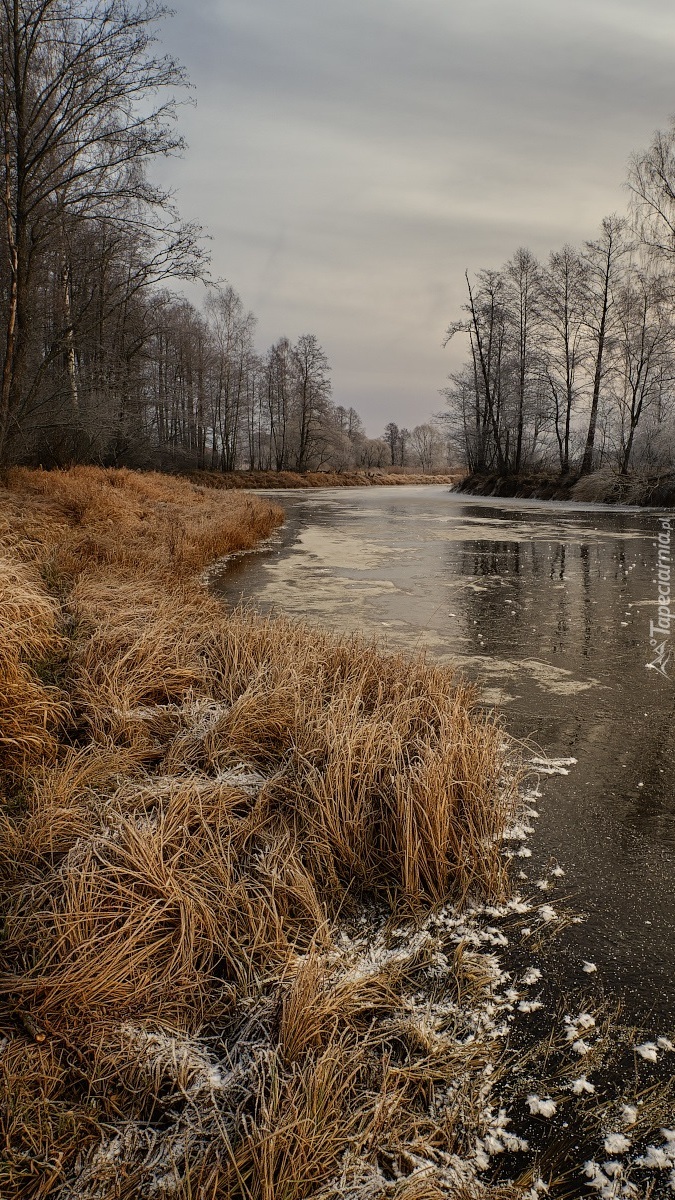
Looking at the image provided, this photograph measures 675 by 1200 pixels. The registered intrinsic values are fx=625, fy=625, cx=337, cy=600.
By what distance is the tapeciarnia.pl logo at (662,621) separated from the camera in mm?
5523

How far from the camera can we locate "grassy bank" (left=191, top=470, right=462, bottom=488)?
3691 cm

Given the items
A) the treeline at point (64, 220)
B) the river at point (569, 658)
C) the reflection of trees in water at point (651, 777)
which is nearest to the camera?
the river at point (569, 658)

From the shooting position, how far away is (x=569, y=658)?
18.6 feet

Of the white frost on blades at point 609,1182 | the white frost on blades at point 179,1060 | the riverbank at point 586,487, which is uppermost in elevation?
the riverbank at point 586,487

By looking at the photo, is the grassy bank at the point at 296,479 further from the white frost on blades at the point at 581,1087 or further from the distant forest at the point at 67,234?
the white frost on blades at the point at 581,1087

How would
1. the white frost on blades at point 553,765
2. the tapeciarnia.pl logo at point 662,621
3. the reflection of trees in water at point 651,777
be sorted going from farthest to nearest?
1. the tapeciarnia.pl logo at point 662,621
2. the white frost on blades at point 553,765
3. the reflection of trees in water at point 651,777

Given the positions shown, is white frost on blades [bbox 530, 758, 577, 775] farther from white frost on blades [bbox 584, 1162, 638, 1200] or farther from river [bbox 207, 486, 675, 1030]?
white frost on blades [bbox 584, 1162, 638, 1200]

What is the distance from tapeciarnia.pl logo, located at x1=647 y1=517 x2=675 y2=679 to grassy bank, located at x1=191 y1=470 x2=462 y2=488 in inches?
1018

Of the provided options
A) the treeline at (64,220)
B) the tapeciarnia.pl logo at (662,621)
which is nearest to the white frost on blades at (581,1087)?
the tapeciarnia.pl logo at (662,621)

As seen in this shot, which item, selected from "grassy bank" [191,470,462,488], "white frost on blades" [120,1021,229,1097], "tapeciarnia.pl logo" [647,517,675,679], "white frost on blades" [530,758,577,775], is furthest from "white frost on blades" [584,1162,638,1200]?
"grassy bank" [191,470,462,488]

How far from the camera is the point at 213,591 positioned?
838 centimetres

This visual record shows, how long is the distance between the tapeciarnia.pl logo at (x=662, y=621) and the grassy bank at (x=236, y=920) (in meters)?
2.29

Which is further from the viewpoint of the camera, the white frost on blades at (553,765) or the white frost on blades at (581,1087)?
the white frost on blades at (553,765)

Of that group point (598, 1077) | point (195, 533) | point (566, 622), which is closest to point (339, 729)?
point (598, 1077)
